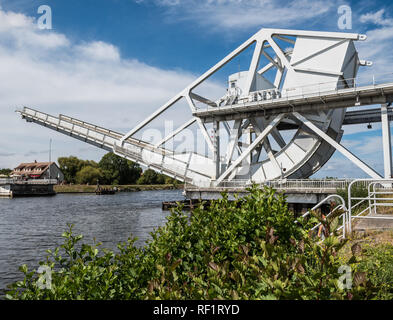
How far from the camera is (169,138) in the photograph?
99.6 feet

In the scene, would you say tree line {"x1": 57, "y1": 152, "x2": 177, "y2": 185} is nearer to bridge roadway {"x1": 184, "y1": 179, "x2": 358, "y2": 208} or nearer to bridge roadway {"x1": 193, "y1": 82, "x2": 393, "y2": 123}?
bridge roadway {"x1": 193, "y1": 82, "x2": 393, "y2": 123}

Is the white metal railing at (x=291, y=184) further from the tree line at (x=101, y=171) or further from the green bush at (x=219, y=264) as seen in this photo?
the tree line at (x=101, y=171)

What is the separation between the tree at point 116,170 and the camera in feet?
314

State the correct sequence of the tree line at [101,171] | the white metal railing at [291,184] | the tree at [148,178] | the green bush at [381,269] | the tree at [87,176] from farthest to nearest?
the tree at [148,178], the tree line at [101,171], the tree at [87,176], the white metal railing at [291,184], the green bush at [381,269]

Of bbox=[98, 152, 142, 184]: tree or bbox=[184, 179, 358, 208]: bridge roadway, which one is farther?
bbox=[98, 152, 142, 184]: tree

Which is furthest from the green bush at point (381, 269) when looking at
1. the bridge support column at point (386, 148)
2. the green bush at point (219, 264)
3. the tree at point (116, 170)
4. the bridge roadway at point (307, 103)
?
the tree at point (116, 170)

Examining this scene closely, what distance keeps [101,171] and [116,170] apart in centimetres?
470

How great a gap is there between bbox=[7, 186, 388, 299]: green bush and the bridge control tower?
58.0ft

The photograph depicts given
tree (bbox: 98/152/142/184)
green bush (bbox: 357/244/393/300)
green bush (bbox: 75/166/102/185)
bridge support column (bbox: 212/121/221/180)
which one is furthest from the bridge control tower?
tree (bbox: 98/152/142/184)

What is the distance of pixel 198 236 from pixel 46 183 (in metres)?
66.9

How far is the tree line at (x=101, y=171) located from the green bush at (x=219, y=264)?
86.4 meters

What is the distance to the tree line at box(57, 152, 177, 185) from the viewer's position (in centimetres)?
8825

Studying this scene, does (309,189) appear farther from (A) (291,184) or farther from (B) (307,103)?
(B) (307,103)
